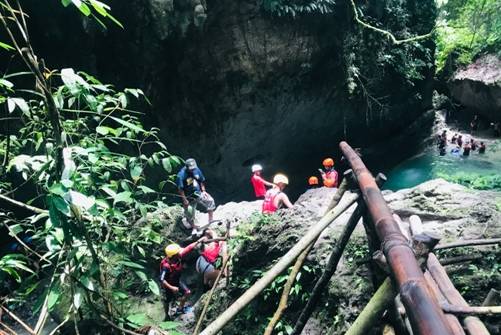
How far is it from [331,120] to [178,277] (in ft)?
31.4

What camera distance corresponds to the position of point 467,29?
57.9 feet

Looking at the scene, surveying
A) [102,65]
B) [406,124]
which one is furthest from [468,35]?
[102,65]

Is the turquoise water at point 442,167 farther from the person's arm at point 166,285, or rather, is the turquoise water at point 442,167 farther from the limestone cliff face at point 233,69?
the person's arm at point 166,285

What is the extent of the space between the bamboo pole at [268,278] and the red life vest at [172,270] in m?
3.98

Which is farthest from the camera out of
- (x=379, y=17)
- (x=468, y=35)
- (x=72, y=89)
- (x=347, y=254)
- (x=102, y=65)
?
(x=468, y=35)

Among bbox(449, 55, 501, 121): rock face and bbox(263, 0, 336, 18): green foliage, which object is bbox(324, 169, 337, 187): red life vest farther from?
bbox(449, 55, 501, 121): rock face

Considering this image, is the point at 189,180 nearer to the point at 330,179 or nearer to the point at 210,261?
the point at 210,261

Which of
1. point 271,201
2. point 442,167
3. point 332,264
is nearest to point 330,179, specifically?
point 271,201

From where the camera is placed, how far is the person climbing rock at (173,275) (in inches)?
212

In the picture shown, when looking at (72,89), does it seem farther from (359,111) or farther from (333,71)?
(359,111)

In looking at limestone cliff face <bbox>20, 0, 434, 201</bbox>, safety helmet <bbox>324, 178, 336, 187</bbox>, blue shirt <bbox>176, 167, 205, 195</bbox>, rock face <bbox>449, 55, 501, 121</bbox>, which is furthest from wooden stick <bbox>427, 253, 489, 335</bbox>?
rock face <bbox>449, 55, 501, 121</bbox>

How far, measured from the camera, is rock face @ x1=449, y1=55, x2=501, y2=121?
15.4 metres

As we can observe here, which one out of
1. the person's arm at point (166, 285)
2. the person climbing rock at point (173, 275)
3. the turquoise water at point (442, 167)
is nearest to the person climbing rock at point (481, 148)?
the turquoise water at point (442, 167)

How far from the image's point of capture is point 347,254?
396 centimetres
